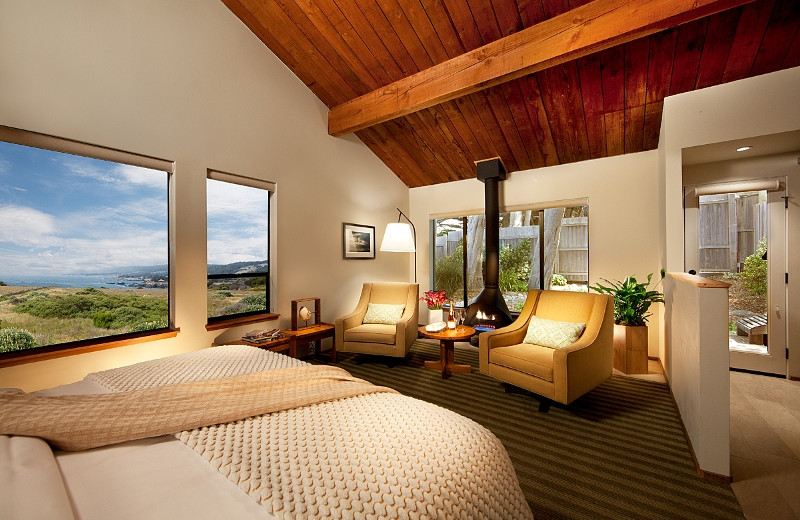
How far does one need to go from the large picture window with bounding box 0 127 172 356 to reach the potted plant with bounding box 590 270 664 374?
4283mm

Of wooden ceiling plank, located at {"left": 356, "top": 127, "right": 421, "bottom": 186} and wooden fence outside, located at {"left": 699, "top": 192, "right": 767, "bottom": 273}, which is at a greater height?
wooden ceiling plank, located at {"left": 356, "top": 127, "right": 421, "bottom": 186}

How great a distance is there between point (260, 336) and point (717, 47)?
4531 millimetres

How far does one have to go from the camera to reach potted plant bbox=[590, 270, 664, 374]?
11.0 ft

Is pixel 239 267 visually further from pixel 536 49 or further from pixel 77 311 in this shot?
pixel 536 49

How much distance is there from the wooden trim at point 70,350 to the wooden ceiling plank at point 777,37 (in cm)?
515

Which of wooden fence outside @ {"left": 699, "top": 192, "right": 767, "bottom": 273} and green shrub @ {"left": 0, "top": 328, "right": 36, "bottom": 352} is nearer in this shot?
green shrub @ {"left": 0, "top": 328, "right": 36, "bottom": 352}

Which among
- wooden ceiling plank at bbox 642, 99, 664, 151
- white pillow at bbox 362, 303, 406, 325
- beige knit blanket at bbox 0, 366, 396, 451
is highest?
wooden ceiling plank at bbox 642, 99, 664, 151

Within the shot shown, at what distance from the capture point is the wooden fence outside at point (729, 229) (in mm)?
3418

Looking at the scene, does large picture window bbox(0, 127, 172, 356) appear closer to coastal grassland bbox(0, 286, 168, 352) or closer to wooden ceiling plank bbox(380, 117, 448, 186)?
coastal grassland bbox(0, 286, 168, 352)

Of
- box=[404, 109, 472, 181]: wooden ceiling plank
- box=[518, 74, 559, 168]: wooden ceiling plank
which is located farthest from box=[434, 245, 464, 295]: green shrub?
box=[518, 74, 559, 168]: wooden ceiling plank

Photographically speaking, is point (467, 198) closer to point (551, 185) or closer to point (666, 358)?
point (551, 185)

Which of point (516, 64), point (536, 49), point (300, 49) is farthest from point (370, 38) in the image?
point (536, 49)

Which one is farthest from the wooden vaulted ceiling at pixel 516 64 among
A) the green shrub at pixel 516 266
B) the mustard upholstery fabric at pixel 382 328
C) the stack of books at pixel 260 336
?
the stack of books at pixel 260 336

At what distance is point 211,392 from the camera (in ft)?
4.24
